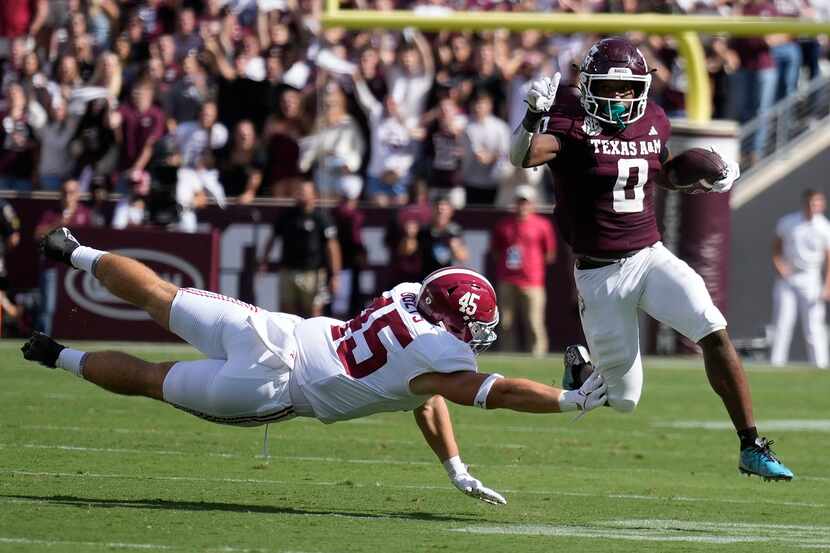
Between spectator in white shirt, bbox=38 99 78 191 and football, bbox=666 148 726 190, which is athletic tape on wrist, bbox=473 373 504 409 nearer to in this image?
football, bbox=666 148 726 190

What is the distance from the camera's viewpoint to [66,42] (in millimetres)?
15047

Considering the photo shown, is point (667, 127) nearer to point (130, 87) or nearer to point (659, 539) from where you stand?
point (659, 539)

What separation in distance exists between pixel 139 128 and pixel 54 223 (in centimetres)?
112

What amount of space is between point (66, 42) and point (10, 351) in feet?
12.8

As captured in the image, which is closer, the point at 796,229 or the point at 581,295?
the point at 581,295

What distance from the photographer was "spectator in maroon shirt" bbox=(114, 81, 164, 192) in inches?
551

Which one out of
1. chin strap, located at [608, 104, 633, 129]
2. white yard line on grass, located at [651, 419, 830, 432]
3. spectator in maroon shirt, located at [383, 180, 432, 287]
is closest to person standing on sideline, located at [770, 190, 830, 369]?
spectator in maroon shirt, located at [383, 180, 432, 287]

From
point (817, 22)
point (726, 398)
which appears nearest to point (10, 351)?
point (817, 22)

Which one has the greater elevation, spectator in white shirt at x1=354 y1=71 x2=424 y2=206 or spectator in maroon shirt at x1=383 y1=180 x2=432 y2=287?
spectator in white shirt at x1=354 y1=71 x2=424 y2=206

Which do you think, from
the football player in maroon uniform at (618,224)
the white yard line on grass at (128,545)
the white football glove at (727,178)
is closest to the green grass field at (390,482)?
the white yard line on grass at (128,545)

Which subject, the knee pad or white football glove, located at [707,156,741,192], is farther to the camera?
white football glove, located at [707,156,741,192]

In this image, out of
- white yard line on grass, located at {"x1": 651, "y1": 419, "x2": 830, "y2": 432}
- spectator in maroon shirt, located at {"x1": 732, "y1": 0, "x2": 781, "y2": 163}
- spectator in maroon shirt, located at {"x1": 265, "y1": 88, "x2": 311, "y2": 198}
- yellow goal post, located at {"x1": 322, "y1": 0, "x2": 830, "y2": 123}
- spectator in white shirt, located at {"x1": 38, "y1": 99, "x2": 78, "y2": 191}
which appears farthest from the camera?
spectator in maroon shirt, located at {"x1": 732, "y1": 0, "x2": 781, "y2": 163}

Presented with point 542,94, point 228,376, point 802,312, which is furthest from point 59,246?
point 802,312

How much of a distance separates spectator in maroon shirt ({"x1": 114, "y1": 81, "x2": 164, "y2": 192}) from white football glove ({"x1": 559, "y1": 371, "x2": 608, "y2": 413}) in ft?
28.9
